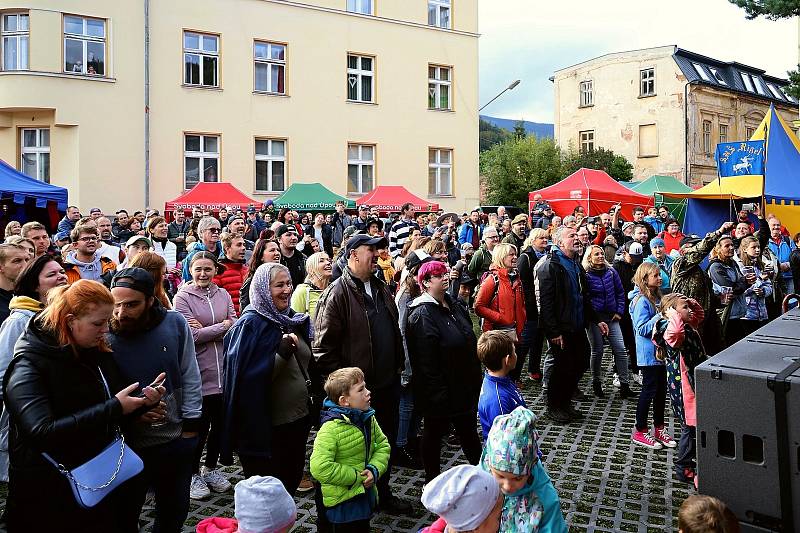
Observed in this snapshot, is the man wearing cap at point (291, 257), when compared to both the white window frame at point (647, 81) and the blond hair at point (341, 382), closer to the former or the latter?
the blond hair at point (341, 382)

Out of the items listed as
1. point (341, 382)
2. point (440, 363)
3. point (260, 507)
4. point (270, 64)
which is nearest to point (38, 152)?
point (270, 64)

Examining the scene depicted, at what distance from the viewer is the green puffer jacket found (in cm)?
379

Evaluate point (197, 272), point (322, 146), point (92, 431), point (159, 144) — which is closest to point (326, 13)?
point (322, 146)

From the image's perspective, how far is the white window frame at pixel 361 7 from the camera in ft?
87.7

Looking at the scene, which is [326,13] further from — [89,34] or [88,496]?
[88,496]

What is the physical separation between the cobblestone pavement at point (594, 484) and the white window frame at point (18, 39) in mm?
20355

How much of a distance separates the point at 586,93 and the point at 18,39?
3898cm

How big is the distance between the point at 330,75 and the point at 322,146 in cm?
271

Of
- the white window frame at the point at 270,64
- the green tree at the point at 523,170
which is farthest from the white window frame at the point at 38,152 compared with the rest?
the green tree at the point at 523,170

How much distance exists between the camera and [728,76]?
49062 mm

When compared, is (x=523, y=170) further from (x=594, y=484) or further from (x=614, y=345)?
(x=594, y=484)

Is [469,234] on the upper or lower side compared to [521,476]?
upper

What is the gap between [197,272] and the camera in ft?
16.8

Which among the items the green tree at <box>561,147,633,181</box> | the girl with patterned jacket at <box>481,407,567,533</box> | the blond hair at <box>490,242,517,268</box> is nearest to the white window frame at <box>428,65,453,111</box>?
the green tree at <box>561,147,633,181</box>
